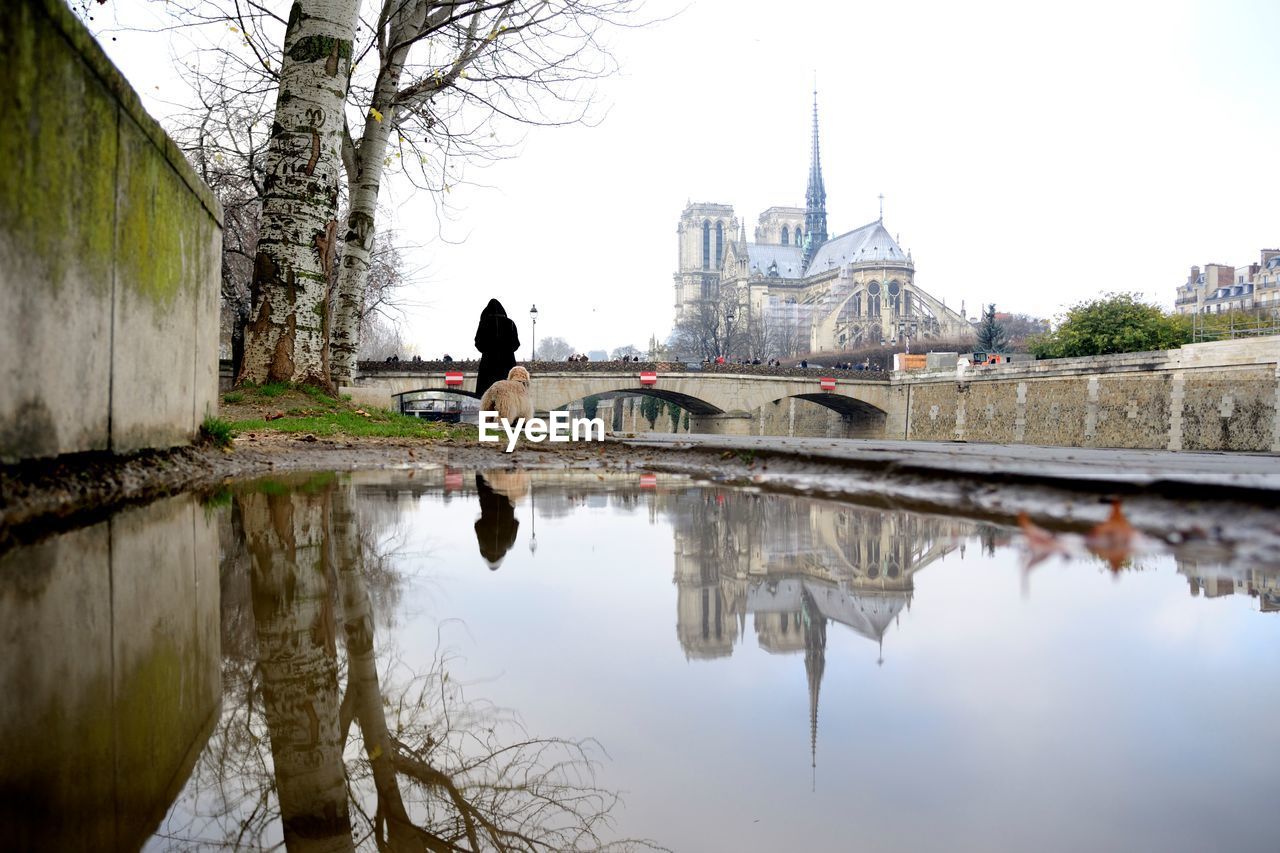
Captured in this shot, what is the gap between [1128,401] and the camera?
3519 cm

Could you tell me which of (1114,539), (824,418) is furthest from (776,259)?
(1114,539)

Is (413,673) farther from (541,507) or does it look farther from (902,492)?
(902,492)

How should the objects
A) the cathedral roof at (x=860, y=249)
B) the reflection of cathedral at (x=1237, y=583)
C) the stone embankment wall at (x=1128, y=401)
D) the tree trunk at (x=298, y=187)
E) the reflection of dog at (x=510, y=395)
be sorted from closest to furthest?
the reflection of cathedral at (x=1237, y=583), the reflection of dog at (x=510, y=395), the tree trunk at (x=298, y=187), the stone embankment wall at (x=1128, y=401), the cathedral roof at (x=860, y=249)

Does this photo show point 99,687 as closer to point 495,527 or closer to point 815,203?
point 495,527

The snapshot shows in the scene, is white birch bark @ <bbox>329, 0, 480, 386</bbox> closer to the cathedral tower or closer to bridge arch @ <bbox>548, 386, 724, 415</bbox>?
bridge arch @ <bbox>548, 386, 724, 415</bbox>

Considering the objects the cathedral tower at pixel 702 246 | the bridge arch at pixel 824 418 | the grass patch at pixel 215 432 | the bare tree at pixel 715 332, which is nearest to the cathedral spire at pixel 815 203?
the cathedral tower at pixel 702 246

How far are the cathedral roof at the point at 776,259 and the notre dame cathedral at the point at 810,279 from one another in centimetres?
13

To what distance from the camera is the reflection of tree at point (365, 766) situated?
997mm

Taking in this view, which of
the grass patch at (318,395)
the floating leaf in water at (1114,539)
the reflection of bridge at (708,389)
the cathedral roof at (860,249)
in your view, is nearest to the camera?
the floating leaf in water at (1114,539)

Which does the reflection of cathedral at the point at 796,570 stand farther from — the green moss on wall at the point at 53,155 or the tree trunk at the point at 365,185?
the tree trunk at the point at 365,185

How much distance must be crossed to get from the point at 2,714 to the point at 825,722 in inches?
40.3

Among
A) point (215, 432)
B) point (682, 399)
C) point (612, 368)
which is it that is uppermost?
point (612, 368)

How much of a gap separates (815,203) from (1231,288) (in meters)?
52.7

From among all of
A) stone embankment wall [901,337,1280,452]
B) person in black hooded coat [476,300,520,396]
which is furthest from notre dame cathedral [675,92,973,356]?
person in black hooded coat [476,300,520,396]
